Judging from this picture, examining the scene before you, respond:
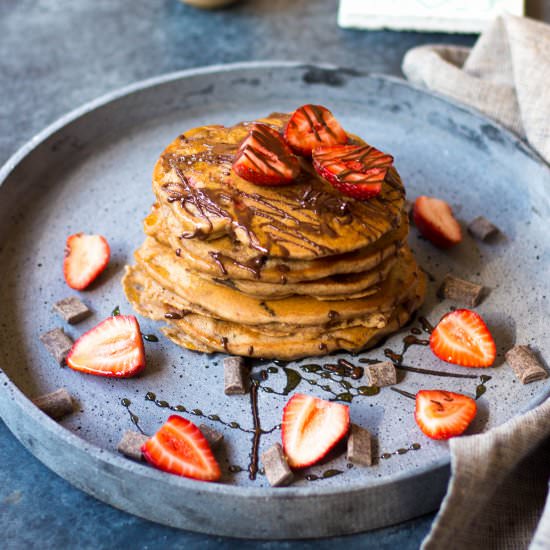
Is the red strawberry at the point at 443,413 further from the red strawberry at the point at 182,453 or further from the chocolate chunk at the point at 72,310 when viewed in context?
the chocolate chunk at the point at 72,310

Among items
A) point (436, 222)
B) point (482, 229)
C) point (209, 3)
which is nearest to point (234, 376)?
point (436, 222)

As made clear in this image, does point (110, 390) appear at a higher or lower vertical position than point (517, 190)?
lower

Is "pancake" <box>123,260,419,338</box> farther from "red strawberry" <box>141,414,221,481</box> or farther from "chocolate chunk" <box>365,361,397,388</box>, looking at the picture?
"red strawberry" <box>141,414,221,481</box>

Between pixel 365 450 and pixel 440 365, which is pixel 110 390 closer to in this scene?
pixel 365 450

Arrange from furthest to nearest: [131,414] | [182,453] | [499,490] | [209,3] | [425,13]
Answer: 1. [209,3]
2. [425,13]
3. [131,414]
4. [182,453]
5. [499,490]

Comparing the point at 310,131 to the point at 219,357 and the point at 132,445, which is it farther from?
the point at 132,445

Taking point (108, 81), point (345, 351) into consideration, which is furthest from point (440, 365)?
point (108, 81)
